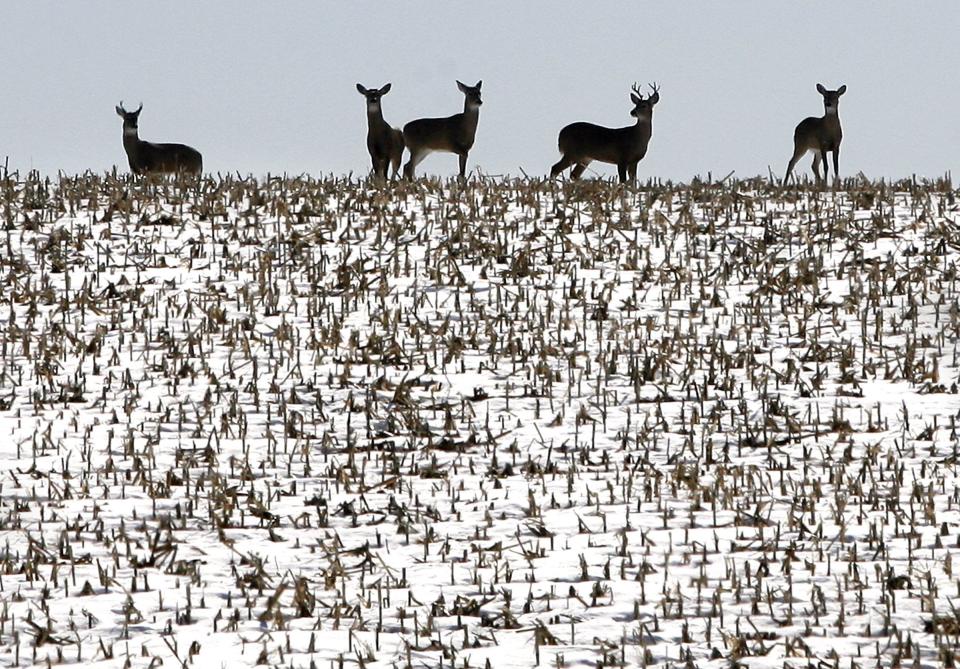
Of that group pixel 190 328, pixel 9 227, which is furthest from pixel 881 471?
pixel 9 227

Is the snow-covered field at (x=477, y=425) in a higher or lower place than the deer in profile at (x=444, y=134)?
lower

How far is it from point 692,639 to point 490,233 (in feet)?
31.3

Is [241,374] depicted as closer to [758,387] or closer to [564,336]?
[564,336]

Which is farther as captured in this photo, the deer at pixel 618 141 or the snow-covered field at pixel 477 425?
the deer at pixel 618 141

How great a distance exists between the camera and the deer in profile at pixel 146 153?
22359 mm

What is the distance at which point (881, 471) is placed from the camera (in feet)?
27.0

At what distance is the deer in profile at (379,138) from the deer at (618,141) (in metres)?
2.59

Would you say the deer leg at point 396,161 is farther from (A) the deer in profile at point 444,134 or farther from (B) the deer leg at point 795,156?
(B) the deer leg at point 795,156

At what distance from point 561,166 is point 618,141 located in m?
1.03

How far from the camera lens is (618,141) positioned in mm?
21891

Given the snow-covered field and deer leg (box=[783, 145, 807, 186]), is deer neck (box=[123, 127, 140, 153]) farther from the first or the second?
deer leg (box=[783, 145, 807, 186])

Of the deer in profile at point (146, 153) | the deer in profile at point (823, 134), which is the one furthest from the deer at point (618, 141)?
the deer in profile at point (146, 153)

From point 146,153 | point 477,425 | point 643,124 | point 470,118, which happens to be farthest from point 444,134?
point 477,425

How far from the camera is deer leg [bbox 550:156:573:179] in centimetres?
2239
